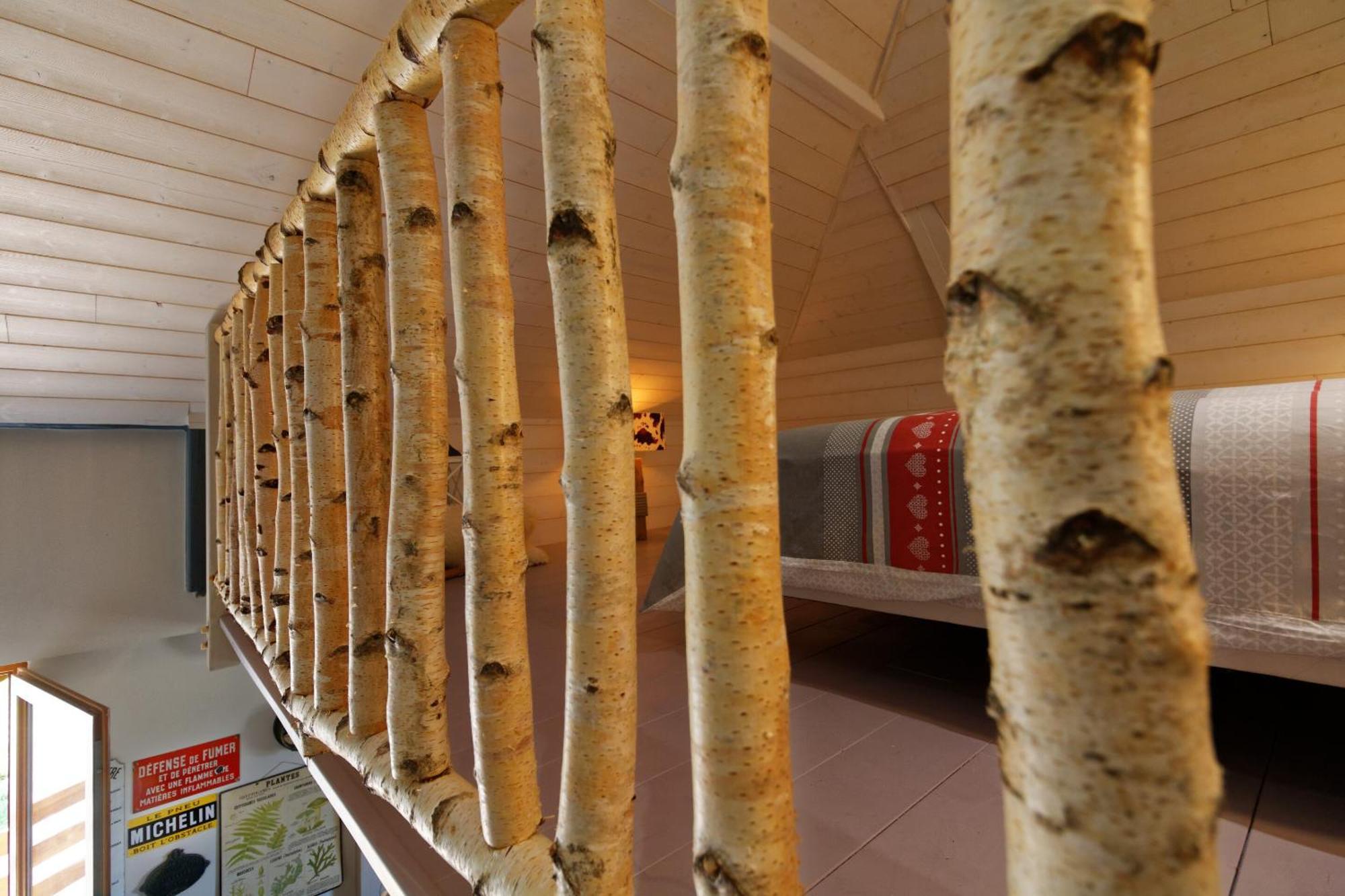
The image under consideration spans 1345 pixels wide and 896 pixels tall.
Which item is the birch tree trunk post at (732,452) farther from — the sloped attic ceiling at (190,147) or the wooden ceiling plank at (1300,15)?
A: the wooden ceiling plank at (1300,15)

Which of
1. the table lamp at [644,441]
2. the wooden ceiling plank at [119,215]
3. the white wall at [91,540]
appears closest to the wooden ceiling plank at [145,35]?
the wooden ceiling plank at [119,215]

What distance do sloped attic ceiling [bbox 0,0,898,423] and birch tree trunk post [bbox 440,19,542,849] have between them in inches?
66.2

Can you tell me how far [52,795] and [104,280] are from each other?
2792 mm

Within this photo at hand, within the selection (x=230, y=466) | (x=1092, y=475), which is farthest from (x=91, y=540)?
(x=1092, y=475)

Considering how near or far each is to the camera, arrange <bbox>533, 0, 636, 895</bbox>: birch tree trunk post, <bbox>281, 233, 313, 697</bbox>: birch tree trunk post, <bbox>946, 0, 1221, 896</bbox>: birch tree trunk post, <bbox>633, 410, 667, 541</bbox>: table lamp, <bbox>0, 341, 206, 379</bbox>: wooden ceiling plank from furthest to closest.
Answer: <bbox>633, 410, 667, 541</bbox>: table lamp < <bbox>0, 341, 206, 379</bbox>: wooden ceiling plank < <bbox>281, 233, 313, 697</bbox>: birch tree trunk post < <bbox>533, 0, 636, 895</bbox>: birch tree trunk post < <bbox>946, 0, 1221, 896</bbox>: birch tree trunk post

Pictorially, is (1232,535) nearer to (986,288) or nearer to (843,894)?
(843,894)

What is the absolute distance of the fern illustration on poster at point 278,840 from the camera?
12.1 feet

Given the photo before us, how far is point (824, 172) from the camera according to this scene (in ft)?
10.8

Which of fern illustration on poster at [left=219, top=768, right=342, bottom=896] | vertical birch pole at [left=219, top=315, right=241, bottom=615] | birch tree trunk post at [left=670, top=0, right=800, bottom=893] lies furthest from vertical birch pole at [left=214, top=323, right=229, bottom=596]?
birch tree trunk post at [left=670, top=0, right=800, bottom=893]

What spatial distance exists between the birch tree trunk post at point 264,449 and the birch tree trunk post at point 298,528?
1.35 feet

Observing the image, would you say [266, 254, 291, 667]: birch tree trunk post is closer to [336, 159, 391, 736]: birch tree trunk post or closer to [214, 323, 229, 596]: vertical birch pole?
[336, 159, 391, 736]: birch tree trunk post

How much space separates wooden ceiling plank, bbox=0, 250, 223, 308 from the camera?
2191 mm

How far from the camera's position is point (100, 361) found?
2605 mm

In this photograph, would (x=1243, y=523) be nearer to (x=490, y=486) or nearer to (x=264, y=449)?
(x=490, y=486)
